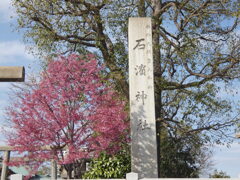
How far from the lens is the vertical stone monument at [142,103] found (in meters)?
6.92

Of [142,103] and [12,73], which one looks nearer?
[12,73]

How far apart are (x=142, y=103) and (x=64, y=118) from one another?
1832 mm

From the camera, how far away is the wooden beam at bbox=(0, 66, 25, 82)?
4.43 meters

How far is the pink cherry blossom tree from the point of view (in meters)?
6.38

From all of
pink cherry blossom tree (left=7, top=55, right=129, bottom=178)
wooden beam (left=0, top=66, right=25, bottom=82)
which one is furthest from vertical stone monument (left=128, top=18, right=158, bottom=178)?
wooden beam (left=0, top=66, right=25, bottom=82)

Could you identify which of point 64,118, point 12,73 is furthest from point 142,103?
point 12,73

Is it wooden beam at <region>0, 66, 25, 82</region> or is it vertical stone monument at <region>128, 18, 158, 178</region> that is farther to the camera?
vertical stone monument at <region>128, 18, 158, 178</region>

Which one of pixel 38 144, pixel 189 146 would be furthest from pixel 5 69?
pixel 189 146

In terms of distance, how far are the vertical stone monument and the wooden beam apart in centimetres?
320

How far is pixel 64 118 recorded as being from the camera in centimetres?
629

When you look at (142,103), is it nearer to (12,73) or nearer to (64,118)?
(64,118)

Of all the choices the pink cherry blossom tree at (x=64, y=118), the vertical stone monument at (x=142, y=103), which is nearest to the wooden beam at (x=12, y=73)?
the pink cherry blossom tree at (x=64, y=118)

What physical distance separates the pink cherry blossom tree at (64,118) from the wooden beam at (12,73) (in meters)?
1.98

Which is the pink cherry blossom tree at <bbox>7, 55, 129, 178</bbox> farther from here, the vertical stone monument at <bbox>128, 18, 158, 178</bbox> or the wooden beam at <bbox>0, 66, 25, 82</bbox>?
the wooden beam at <bbox>0, 66, 25, 82</bbox>
